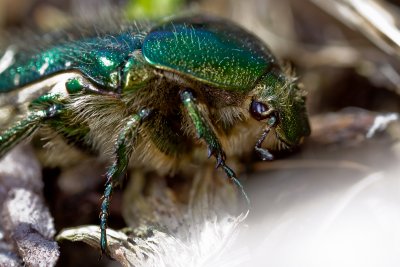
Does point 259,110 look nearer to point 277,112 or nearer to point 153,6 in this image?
point 277,112

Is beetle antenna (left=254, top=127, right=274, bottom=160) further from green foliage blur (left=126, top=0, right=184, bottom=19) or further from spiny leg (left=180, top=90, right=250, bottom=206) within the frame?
green foliage blur (left=126, top=0, right=184, bottom=19)

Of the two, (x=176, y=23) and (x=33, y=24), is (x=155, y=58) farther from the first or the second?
(x=33, y=24)

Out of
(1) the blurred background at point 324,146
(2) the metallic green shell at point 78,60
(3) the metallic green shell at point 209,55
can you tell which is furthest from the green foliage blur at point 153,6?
(3) the metallic green shell at point 209,55

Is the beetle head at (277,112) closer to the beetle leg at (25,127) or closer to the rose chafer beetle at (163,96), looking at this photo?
the rose chafer beetle at (163,96)

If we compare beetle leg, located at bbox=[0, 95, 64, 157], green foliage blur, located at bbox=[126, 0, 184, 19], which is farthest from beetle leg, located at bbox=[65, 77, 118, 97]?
green foliage blur, located at bbox=[126, 0, 184, 19]

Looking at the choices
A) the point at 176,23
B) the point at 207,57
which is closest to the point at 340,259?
the point at 207,57
